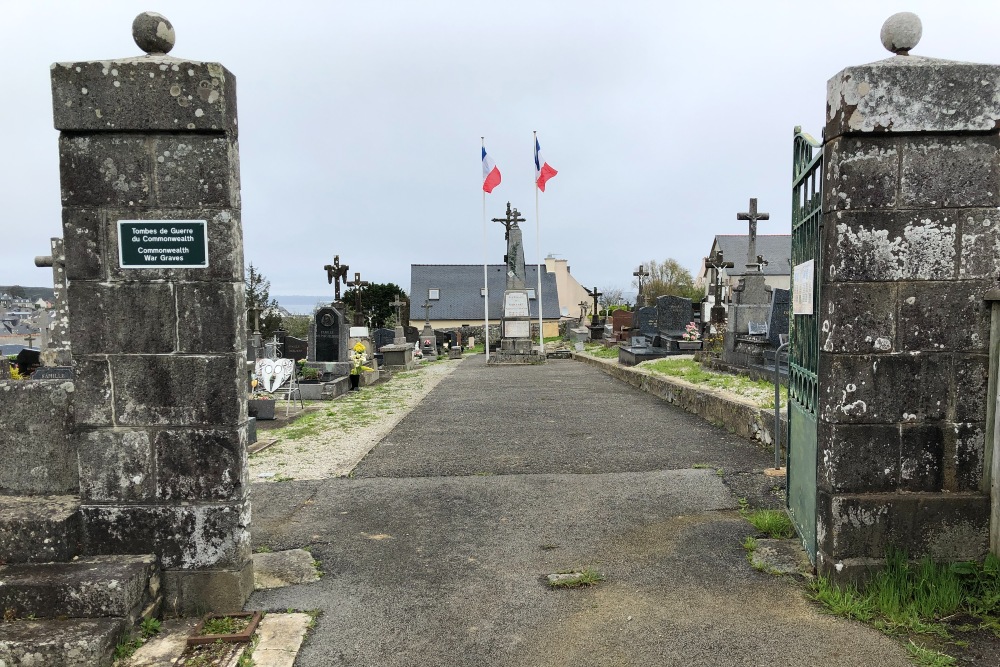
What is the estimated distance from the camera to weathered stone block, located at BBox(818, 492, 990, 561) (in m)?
3.24

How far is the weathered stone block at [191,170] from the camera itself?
Answer: 317 cm

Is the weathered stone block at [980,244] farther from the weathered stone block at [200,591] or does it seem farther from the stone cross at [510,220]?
the stone cross at [510,220]

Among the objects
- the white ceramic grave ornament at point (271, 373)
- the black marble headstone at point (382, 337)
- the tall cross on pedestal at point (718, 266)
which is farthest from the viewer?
the black marble headstone at point (382, 337)

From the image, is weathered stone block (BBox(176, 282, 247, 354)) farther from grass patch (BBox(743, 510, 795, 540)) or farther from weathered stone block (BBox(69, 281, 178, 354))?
grass patch (BBox(743, 510, 795, 540))

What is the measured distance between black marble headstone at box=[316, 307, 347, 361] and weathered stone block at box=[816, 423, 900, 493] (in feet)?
44.5

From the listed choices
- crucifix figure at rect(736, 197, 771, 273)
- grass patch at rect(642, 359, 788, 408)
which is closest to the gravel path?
grass patch at rect(642, 359, 788, 408)

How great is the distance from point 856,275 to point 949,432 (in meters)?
0.97

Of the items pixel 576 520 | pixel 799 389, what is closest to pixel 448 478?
pixel 576 520

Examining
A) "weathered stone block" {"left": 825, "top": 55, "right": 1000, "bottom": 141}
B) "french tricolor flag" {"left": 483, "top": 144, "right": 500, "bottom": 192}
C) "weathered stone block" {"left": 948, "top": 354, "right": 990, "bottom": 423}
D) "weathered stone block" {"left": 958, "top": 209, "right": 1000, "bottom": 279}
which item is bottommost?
"weathered stone block" {"left": 948, "top": 354, "right": 990, "bottom": 423}

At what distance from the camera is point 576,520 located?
4.61 meters

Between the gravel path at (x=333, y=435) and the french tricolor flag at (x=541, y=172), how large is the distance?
1278 cm

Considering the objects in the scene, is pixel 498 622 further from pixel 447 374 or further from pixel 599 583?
pixel 447 374

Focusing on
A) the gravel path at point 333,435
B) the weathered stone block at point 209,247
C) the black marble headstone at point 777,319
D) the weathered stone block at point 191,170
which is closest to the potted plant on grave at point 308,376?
the gravel path at point 333,435

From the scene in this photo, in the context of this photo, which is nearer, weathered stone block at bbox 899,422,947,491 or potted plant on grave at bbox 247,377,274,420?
weathered stone block at bbox 899,422,947,491
